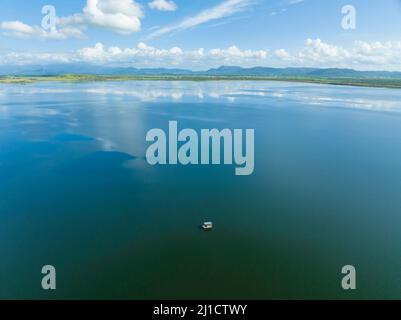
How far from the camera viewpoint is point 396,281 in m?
9.62

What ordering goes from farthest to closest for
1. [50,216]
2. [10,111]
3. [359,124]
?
[10,111] < [359,124] < [50,216]

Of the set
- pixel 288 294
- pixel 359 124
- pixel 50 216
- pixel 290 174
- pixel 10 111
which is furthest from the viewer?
pixel 10 111

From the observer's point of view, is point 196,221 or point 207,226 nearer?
point 207,226

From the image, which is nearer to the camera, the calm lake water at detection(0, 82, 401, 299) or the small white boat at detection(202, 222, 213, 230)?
the calm lake water at detection(0, 82, 401, 299)

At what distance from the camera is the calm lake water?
9633mm

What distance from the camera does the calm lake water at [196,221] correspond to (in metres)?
9.63

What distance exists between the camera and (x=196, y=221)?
485 inches

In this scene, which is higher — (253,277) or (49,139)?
(49,139)

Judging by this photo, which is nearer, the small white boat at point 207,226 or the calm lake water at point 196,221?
the calm lake water at point 196,221
